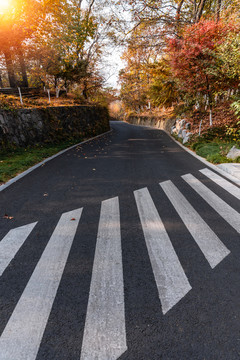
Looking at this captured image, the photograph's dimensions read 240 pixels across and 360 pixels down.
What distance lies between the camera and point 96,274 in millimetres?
2504

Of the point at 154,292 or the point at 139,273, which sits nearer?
the point at 154,292

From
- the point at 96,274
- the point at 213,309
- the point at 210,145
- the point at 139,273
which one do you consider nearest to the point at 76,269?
the point at 96,274

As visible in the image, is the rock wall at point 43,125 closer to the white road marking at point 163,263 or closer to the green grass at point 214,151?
the white road marking at point 163,263

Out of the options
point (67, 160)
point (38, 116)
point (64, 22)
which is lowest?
point (67, 160)

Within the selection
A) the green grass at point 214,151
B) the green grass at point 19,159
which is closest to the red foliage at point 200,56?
the green grass at point 214,151

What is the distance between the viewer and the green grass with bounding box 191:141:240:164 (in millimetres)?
7899

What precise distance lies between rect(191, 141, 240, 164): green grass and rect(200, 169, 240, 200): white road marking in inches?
46.4

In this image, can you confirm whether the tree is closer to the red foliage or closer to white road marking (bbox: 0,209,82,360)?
the red foliage

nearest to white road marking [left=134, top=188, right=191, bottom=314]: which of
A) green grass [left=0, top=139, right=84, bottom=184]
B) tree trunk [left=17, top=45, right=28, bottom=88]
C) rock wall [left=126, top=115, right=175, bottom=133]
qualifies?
green grass [left=0, top=139, right=84, bottom=184]

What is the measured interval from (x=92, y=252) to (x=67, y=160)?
21.1 feet

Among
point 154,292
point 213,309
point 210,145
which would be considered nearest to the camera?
point 213,309

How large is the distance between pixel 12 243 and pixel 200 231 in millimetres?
3009

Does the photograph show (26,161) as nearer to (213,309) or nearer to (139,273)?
(139,273)

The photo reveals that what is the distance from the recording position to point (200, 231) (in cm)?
342
